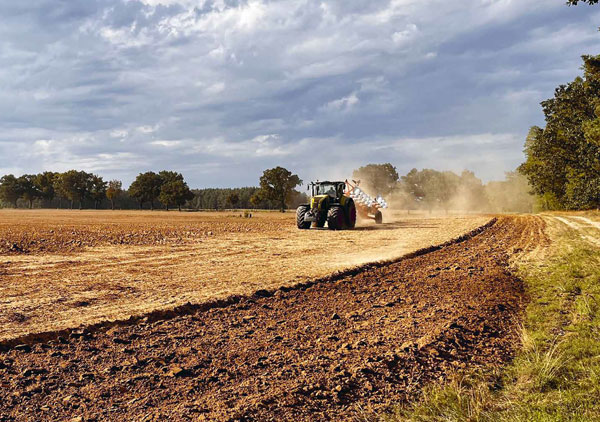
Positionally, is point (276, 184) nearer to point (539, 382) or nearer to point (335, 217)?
point (335, 217)

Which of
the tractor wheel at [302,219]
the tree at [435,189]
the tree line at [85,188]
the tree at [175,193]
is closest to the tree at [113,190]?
the tree line at [85,188]

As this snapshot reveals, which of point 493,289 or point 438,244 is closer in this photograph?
point 493,289

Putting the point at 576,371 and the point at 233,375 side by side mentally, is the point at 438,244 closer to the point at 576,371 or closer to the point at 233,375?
the point at 576,371

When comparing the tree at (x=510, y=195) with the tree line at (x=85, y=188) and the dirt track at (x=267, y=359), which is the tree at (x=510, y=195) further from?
the dirt track at (x=267, y=359)

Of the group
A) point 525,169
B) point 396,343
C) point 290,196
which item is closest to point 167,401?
point 396,343

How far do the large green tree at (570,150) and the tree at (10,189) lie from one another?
417 ft

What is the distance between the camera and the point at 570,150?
43.0 metres

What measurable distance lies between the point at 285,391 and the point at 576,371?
3.20 m

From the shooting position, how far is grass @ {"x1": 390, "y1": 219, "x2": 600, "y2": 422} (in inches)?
155

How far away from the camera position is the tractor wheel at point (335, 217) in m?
24.8

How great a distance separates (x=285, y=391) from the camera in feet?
14.5

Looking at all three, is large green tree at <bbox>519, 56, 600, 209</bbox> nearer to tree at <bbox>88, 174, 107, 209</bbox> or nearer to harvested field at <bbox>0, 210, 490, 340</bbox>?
harvested field at <bbox>0, 210, 490, 340</bbox>

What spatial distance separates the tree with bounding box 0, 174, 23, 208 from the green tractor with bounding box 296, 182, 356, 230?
408 feet

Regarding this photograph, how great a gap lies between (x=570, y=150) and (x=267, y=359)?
46.8 meters
